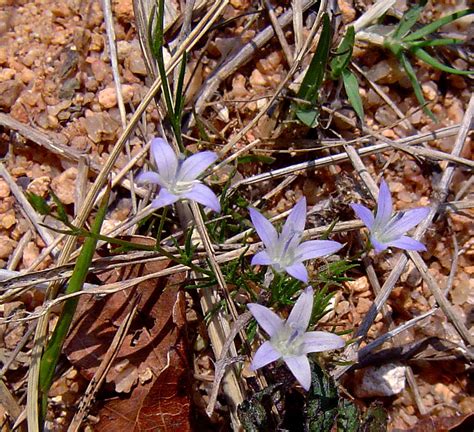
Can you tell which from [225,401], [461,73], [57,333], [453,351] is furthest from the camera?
[461,73]

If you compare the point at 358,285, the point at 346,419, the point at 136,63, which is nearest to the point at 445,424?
the point at 346,419

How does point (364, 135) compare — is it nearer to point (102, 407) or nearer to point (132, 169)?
point (132, 169)

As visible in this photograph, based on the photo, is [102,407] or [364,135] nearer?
[102,407]

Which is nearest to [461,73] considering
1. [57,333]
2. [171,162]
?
[171,162]

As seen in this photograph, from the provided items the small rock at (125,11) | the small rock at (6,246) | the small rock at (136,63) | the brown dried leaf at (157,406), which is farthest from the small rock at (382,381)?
the small rock at (125,11)

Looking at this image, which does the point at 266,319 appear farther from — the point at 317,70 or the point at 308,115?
the point at 317,70

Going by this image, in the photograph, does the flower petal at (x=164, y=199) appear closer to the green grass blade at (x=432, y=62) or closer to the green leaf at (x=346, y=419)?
the green leaf at (x=346, y=419)

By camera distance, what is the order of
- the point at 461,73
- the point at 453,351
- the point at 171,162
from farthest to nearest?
the point at 461,73
the point at 453,351
the point at 171,162
